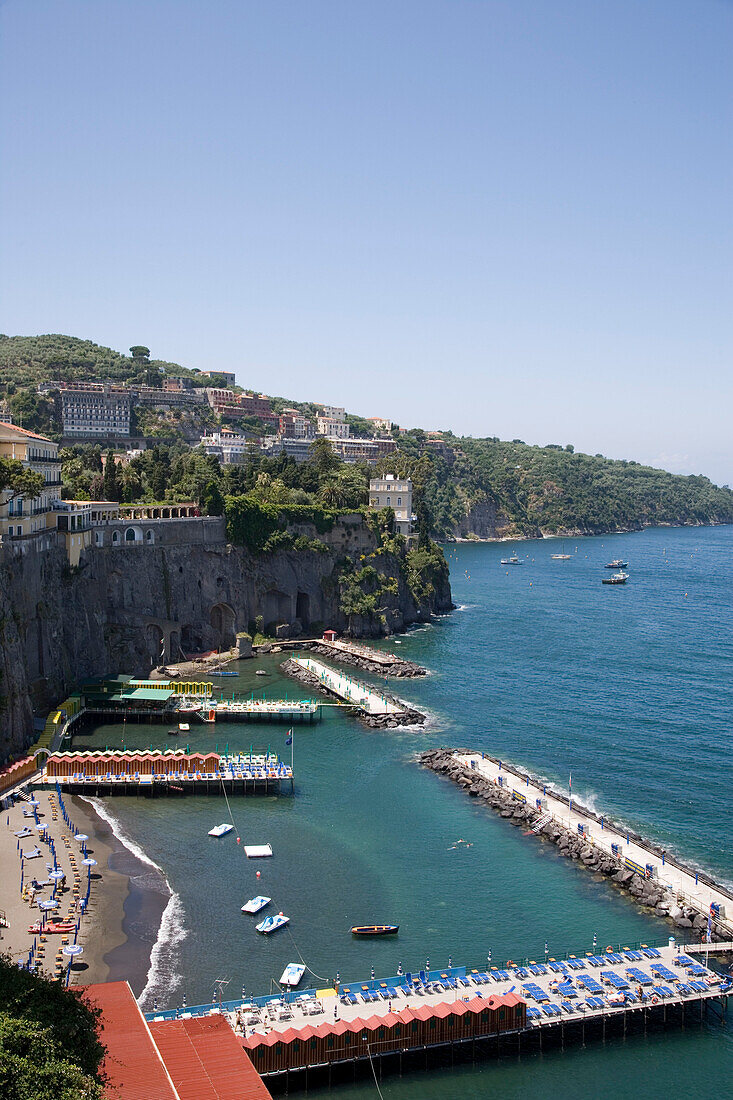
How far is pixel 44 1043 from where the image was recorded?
2173cm

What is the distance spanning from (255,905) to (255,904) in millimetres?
66

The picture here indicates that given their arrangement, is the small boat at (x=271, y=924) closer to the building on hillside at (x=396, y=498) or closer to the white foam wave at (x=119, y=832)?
the white foam wave at (x=119, y=832)

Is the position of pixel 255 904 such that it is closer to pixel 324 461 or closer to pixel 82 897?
pixel 82 897

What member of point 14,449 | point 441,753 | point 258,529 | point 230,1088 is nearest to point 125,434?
point 258,529

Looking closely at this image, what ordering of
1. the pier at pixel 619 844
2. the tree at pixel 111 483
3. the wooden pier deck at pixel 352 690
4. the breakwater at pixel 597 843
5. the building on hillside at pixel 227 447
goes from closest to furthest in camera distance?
the breakwater at pixel 597 843
the pier at pixel 619 844
the wooden pier deck at pixel 352 690
the tree at pixel 111 483
the building on hillside at pixel 227 447

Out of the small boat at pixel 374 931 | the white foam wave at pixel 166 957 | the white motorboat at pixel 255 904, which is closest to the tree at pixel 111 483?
the white foam wave at pixel 166 957

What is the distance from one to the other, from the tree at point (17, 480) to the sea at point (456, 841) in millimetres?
16654

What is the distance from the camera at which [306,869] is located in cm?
4747

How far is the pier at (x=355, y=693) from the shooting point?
71.5 metres

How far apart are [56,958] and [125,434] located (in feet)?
435

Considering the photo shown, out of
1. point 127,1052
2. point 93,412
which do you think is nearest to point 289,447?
point 93,412

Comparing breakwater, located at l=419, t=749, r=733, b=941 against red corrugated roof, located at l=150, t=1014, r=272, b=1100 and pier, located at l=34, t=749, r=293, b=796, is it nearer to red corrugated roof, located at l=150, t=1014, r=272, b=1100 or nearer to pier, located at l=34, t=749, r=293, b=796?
pier, located at l=34, t=749, r=293, b=796

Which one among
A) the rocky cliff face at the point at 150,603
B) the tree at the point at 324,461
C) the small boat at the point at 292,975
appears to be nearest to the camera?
the small boat at the point at 292,975

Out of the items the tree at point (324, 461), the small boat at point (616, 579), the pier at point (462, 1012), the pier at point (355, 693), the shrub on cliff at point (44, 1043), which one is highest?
the tree at point (324, 461)
